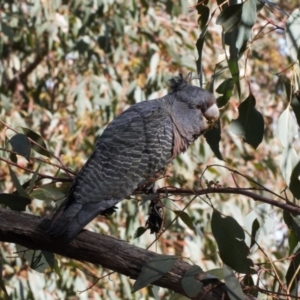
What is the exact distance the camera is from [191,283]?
6.51 feet

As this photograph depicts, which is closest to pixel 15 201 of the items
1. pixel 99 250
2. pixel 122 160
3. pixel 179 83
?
pixel 99 250

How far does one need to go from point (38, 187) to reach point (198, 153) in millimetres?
2204

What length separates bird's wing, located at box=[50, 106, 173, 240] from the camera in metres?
2.47

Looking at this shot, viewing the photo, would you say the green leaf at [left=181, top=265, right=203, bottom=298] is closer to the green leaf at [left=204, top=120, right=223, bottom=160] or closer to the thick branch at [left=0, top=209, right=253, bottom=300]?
the thick branch at [left=0, top=209, right=253, bottom=300]

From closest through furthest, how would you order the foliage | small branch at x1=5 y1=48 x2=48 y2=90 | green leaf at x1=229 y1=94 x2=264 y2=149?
green leaf at x1=229 y1=94 x2=264 y2=149
the foliage
small branch at x1=5 y1=48 x2=48 y2=90

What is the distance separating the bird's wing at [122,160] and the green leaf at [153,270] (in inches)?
15.2

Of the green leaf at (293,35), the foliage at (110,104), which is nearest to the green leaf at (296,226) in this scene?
the green leaf at (293,35)

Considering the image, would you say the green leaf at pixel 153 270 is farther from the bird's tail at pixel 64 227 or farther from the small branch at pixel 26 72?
the small branch at pixel 26 72

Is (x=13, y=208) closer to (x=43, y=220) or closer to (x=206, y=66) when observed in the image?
(x=43, y=220)

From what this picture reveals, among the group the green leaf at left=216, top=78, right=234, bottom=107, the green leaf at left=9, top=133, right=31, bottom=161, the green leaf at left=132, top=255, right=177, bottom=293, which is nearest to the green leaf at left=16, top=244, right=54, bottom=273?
the green leaf at left=9, top=133, right=31, bottom=161

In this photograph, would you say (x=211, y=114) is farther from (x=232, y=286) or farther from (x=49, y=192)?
(x=232, y=286)

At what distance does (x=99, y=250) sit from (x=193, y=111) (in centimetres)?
106

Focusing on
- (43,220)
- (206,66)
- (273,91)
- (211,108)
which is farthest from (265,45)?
(43,220)

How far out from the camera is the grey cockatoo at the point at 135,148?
97.3 inches
